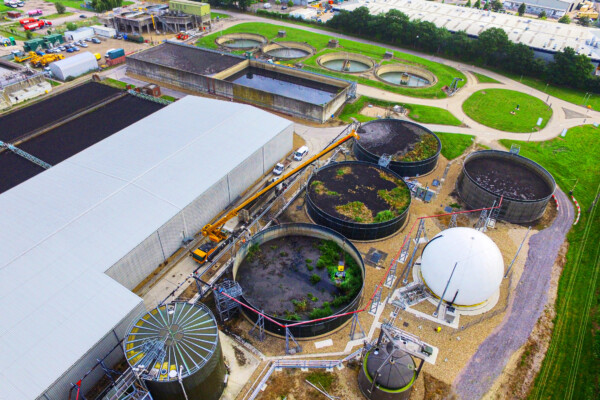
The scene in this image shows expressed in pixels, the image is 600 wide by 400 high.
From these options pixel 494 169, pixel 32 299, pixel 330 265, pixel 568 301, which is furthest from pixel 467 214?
pixel 32 299

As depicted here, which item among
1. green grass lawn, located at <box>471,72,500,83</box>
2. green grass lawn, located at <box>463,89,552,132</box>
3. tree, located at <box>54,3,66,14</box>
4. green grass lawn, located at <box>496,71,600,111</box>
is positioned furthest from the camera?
tree, located at <box>54,3,66,14</box>

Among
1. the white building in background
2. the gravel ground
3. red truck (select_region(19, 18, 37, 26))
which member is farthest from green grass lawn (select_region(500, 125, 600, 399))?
red truck (select_region(19, 18, 37, 26))

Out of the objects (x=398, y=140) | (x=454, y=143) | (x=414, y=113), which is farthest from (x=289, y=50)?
(x=454, y=143)

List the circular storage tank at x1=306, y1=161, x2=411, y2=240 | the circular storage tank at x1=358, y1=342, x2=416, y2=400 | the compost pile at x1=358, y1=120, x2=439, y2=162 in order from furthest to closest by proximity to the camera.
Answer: the compost pile at x1=358, y1=120, x2=439, y2=162
the circular storage tank at x1=306, y1=161, x2=411, y2=240
the circular storage tank at x1=358, y1=342, x2=416, y2=400

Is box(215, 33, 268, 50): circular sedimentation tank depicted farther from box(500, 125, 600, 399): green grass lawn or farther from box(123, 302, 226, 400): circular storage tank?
box(123, 302, 226, 400): circular storage tank

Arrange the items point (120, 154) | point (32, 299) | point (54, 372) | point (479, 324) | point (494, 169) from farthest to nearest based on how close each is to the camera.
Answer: point (494, 169) → point (120, 154) → point (479, 324) → point (32, 299) → point (54, 372)

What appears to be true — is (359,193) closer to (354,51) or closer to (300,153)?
(300,153)

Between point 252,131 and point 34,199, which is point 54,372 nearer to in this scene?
point 34,199
